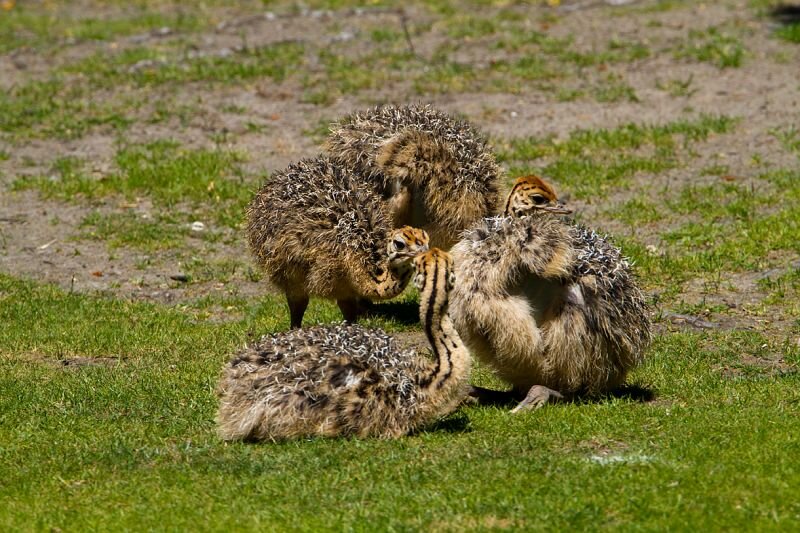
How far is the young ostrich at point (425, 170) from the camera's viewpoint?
11898mm

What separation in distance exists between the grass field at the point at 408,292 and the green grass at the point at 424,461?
24 millimetres

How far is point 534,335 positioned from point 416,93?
355 inches

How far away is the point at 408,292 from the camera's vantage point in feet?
42.5

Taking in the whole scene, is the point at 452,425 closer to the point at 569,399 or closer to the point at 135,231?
the point at 569,399

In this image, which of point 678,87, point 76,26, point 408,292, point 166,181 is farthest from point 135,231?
point 76,26

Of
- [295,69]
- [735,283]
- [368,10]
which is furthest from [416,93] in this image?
[735,283]

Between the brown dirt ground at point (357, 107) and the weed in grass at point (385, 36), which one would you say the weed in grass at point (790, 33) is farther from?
the weed in grass at point (385, 36)

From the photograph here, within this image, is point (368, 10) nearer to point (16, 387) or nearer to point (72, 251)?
point (72, 251)

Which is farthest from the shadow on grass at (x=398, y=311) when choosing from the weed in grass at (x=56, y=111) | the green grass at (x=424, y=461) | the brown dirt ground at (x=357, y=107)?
the weed in grass at (x=56, y=111)

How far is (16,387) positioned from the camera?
9945 millimetres

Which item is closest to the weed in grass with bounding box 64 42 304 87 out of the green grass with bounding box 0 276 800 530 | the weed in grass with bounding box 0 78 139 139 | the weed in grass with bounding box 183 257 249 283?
the weed in grass with bounding box 0 78 139 139

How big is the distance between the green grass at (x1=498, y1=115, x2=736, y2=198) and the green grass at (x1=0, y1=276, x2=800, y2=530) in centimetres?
499

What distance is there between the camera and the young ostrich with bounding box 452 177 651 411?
9.16 meters

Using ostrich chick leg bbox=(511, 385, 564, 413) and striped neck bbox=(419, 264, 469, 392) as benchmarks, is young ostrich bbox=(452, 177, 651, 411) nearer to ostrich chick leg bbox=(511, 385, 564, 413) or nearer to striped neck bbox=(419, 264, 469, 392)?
ostrich chick leg bbox=(511, 385, 564, 413)
